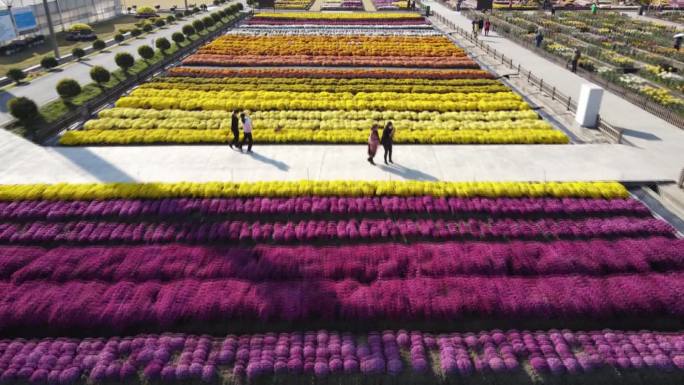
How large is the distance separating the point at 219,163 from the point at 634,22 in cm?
4721

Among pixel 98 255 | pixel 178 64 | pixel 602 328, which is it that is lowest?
pixel 602 328

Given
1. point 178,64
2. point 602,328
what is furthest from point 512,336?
point 178,64

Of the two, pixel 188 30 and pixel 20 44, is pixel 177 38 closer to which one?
pixel 188 30

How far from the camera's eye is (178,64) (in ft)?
89.6

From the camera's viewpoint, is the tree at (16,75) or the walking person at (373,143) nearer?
the walking person at (373,143)

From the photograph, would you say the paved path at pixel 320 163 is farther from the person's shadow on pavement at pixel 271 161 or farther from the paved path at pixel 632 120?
the paved path at pixel 632 120

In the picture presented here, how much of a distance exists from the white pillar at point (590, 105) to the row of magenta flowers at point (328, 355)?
1127 centimetres

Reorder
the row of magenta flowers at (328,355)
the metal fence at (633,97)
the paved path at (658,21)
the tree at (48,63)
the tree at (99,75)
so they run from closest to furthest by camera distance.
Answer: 1. the row of magenta flowers at (328,355)
2. the metal fence at (633,97)
3. the tree at (99,75)
4. the tree at (48,63)
5. the paved path at (658,21)

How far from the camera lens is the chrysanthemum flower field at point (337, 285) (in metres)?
6.95

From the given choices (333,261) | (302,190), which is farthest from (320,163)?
(333,261)

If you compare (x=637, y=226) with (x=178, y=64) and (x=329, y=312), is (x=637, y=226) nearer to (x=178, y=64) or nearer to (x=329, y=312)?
(x=329, y=312)

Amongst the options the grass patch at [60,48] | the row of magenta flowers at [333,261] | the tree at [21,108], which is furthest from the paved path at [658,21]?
the grass patch at [60,48]

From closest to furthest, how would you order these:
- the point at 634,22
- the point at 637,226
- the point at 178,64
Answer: the point at 637,226, the point at 178,64, the point at 634,22

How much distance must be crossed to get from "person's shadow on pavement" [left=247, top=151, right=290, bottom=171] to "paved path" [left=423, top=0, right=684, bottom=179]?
473 inches
